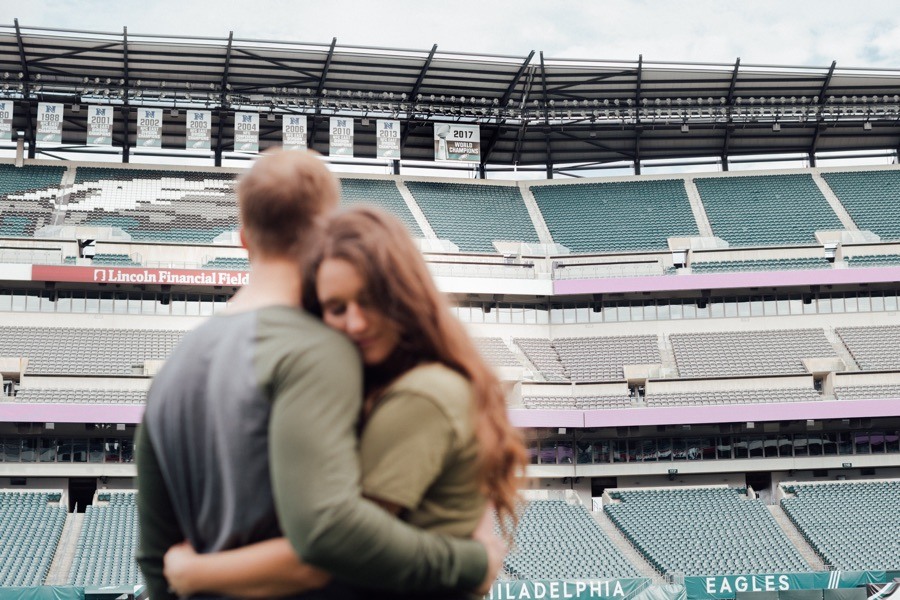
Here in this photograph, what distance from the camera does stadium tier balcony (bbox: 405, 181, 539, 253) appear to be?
42594 millimetres

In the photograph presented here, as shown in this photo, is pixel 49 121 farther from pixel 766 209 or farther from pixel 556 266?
pixel 766 209

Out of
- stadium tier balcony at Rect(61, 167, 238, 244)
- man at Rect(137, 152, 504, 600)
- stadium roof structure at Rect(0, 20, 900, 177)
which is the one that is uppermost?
stadium roof structure at Rect(0, 20, 900, 177)

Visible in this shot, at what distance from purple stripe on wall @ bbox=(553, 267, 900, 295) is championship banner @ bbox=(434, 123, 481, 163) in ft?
31.2

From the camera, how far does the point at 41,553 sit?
2611 cm

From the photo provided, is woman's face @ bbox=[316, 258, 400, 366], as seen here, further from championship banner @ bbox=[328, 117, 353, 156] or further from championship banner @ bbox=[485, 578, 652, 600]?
championship banner @ bbox=[328, 117, 353, 156]

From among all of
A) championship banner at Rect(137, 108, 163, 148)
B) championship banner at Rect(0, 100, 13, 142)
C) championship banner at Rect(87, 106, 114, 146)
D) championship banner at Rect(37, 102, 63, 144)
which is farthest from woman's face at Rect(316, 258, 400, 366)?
championship banner at Rect(0, 100, 13, 142)

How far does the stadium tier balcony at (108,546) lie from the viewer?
24516 millimetres

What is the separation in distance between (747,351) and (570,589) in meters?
18.2

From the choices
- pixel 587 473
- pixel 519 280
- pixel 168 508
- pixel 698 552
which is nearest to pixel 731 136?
pixel 519 280

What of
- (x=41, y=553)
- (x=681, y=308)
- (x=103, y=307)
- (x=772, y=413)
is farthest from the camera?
(x=681, y=308)

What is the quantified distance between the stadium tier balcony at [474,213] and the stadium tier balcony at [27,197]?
16.2 meters

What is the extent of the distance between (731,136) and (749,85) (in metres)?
3.13

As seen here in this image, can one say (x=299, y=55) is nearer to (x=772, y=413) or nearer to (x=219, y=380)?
(x=772, y=413)

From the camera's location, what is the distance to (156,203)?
41312mm
